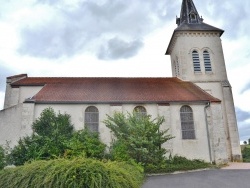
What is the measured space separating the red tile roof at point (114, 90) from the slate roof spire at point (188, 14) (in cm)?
806

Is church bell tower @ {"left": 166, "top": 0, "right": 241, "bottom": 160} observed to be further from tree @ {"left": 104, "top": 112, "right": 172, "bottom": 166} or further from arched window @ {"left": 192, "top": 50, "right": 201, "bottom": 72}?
tree @ {"left": 104, "top": 112, "right": 172, "bottom": 166}

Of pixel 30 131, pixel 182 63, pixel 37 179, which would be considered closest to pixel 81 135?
pixel 30 131

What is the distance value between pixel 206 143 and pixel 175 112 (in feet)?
11.5

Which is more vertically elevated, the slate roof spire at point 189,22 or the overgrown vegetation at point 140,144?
the slate roof spire at point 189,22

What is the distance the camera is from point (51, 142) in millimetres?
16344

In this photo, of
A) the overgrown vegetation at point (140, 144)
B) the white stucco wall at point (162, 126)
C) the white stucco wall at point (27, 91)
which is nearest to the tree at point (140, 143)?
the overgrown vegetation at point (140, 144)

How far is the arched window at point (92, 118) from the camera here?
19891 millimetres

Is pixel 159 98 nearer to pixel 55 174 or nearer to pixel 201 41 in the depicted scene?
pixel 201 41

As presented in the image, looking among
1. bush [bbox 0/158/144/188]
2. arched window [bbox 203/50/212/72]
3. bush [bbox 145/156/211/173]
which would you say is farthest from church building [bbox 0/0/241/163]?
bush [bbox 0/158/144/188]

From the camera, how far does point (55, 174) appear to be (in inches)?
282

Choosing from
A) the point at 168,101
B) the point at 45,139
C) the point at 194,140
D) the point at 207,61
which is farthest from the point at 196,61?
the point at 45,139

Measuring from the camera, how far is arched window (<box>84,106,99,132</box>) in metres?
19.9

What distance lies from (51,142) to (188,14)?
71.5 ft

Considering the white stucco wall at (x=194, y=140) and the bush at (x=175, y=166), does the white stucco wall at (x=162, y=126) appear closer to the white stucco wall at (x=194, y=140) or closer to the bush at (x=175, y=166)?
the white stucco wall at (x=194, y=140)
